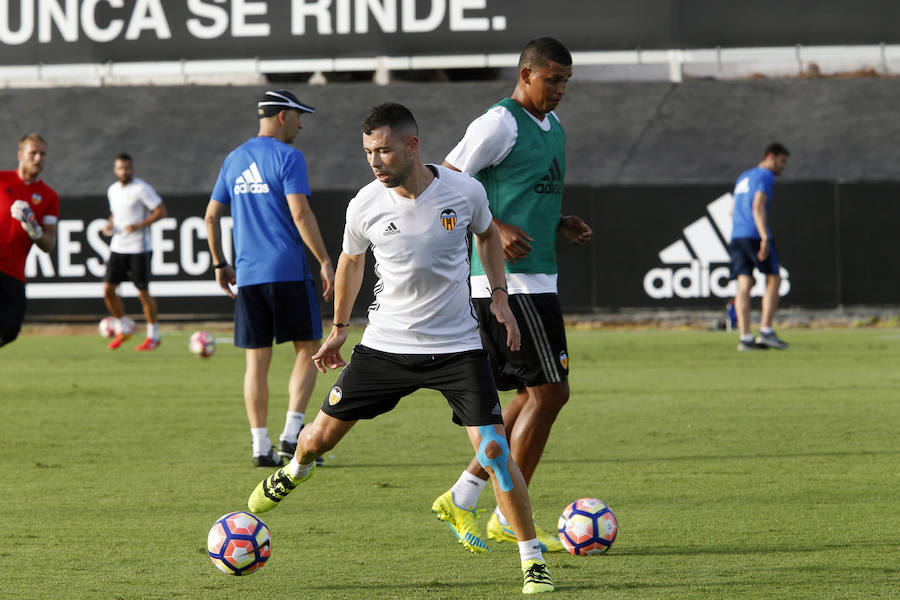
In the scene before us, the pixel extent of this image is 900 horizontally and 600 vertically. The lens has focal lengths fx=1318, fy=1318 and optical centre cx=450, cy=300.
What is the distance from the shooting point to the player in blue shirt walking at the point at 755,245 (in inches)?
630

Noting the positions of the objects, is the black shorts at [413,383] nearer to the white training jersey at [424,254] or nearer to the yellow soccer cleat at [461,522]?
the white training jersey at [424,254]

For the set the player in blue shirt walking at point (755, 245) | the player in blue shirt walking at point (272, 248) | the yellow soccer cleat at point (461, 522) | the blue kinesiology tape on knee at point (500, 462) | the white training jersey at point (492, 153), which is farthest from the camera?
the player in blue shirt walking at point (755, 245)

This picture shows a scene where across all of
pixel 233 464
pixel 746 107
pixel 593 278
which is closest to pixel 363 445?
pixel 233 464

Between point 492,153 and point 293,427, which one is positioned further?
point 293,427

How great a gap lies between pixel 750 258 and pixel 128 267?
26.7 feet

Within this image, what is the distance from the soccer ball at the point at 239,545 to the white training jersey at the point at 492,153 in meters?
1.48

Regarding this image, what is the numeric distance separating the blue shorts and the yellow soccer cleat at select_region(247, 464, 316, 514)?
11436 millimetres

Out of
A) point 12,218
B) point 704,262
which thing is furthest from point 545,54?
point 704,262

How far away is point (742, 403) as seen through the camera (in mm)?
11242

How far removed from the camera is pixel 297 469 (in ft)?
18.9

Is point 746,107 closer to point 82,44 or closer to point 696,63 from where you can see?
point 696,63

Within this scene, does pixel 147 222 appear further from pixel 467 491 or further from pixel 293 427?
pixel 467 491

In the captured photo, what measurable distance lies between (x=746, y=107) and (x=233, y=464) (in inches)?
798

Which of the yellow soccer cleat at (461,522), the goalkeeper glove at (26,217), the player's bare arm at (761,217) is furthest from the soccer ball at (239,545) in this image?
the player's bare arm at (761,217)
